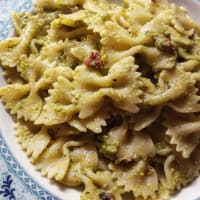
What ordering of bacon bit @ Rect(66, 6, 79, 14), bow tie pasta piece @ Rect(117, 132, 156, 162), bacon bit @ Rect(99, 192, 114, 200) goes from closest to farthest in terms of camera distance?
bacon bit @ Rect(99, 192, 114, 200)
bow tie pasta piece @ Rect(117, 132, 156, 162)
bacon bit @ Rect(66, 6, 79, 14)

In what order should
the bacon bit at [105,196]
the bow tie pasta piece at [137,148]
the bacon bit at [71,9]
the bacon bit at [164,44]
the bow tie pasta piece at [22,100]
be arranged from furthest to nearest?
the bacon bit at [71,9] < the bow tie pasta piece at [22,100] < the bacon bit at [164,44] < the bow tie pasta piece at [137,148] < the bacon bit at [105,196]

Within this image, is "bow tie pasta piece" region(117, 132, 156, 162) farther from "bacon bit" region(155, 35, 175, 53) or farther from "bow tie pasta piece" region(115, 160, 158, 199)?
"bacon bit" region(155, 35, 175, 53)

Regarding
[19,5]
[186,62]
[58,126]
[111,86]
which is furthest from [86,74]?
[19,5]

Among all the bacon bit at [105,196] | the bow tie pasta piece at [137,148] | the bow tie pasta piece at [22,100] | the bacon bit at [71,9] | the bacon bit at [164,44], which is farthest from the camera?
the bacon bit at [71,9]

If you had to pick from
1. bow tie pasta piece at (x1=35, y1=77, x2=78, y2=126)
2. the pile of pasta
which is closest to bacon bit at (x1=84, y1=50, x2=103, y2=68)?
the pile of pasta

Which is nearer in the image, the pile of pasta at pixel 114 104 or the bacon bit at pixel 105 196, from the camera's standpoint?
the bacon bit at pixel 105 196

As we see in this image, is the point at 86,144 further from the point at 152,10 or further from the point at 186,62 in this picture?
the point at 152,10

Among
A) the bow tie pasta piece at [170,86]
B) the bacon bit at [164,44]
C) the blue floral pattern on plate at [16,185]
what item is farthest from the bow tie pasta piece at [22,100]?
the bacon bit at [164,44]

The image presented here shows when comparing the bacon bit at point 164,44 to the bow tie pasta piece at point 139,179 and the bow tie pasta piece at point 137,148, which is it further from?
the bow tie pasta piece at point 139,179
